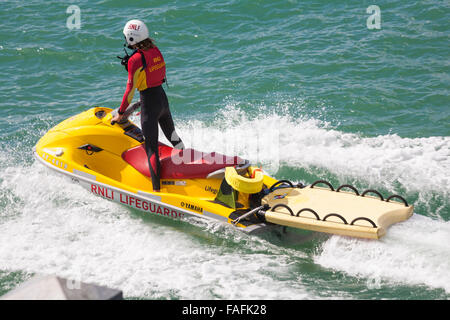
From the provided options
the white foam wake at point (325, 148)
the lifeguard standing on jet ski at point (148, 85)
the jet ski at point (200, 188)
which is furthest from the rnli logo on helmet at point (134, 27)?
the white foam wake at point (325, 148)

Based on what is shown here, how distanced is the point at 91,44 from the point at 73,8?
6.52ft

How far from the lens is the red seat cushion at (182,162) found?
7.07 meters

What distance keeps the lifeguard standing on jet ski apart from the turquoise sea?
98 centimetres

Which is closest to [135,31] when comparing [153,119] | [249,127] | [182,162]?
[153,119]

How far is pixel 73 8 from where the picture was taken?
14.5 metres

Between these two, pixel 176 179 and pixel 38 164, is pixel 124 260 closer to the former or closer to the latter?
pixel 176 179

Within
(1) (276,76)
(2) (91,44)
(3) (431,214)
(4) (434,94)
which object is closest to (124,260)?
(3) (431,214)

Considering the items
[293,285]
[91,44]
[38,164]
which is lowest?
[293,285]

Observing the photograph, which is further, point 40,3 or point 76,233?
point 40,3

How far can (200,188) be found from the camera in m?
7.16

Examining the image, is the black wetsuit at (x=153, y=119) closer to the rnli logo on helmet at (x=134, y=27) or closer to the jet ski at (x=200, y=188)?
the jet ski at (x=200, y=188)

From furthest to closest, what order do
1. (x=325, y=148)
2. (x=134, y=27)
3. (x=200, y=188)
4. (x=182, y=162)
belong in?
(x=325, y=148), (x=182, y=162), (x=200, y=188), (x=134, y=27)

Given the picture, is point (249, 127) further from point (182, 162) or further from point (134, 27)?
point (134, 27)

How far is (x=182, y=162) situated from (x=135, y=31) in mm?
1685
